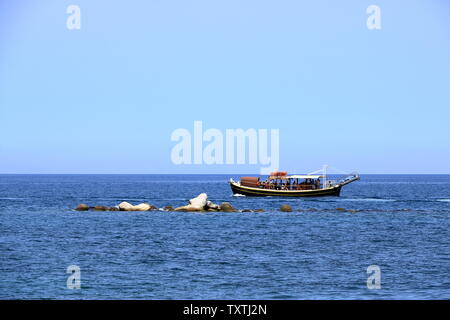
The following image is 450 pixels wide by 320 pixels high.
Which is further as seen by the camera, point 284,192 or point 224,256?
point 284,192

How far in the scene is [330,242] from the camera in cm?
4050

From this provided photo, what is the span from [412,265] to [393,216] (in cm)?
3114

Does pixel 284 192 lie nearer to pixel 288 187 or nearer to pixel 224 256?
pixel 288 187

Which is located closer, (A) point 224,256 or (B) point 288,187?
(A) point 224,256

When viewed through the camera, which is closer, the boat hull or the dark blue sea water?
the dark blue sea water

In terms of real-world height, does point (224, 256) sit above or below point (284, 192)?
below

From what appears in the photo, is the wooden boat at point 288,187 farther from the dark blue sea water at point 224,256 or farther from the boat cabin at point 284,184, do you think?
the dark blue sea water at point 224,256

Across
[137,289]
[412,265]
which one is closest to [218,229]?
[412,265]

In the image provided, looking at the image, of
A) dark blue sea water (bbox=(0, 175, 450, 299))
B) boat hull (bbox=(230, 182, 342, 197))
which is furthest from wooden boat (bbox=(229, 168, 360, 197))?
dark blue sea water (bbox=(0, 175, 450, 299))

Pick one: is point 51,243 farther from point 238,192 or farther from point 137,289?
point 238,192

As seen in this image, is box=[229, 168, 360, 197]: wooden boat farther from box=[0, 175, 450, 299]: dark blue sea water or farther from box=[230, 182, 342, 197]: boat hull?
box=[0, 175, 450, 299]: dark blue sea water

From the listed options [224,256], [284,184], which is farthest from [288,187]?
[224,256]

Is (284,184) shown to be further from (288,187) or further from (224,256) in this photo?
(224,256)

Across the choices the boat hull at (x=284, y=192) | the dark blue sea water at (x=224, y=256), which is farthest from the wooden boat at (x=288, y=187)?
the dark blue sea water at (x=224, y=256)
